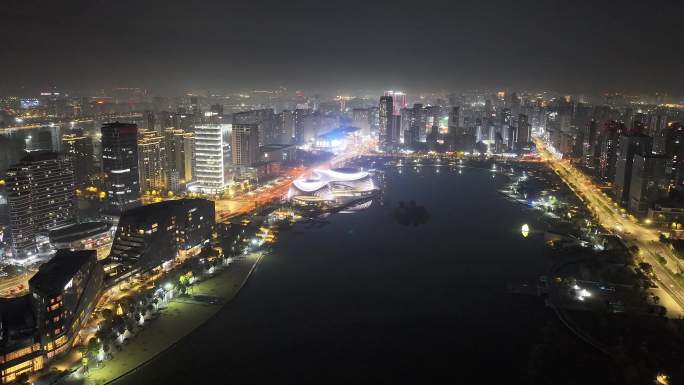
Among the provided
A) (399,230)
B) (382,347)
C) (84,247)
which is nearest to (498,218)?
(399,230)

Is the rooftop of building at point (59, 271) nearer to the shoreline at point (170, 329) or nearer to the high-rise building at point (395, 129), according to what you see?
the shoreline at point (170, 329)

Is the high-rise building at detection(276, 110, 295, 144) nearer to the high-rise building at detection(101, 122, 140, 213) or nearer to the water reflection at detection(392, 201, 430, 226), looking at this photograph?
the water reflection at detection(392, 201, 430, 226)

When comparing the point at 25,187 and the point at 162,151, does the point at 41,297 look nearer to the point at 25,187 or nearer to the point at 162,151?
the point at 25,187

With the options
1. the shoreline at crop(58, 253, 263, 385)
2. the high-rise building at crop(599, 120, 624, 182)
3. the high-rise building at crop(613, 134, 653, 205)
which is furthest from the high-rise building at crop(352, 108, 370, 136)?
the shoreline at crop(58, 253, 263, 385)

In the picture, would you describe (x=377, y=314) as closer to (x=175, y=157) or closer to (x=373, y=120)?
(x=175, y=157)

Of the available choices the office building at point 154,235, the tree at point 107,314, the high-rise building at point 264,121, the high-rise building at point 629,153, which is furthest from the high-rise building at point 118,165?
the high-rise building at point 629,153

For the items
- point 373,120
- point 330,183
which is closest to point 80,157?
point 330,183

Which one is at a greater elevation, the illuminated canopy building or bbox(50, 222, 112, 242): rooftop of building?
the illuminated canopy building

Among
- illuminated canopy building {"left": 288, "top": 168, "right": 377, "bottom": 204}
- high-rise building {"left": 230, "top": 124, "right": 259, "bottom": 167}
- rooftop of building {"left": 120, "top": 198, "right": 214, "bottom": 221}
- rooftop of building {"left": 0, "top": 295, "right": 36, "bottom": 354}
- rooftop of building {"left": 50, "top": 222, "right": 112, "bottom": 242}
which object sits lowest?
rooftop of building {"left": 0, "top": 295, "right": 36, "bottom": 354}
